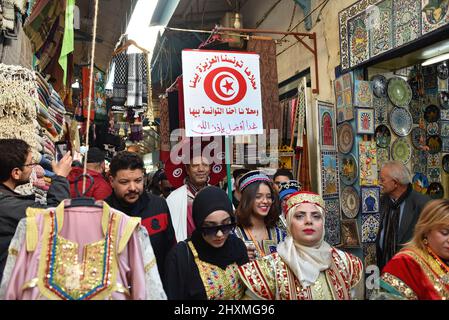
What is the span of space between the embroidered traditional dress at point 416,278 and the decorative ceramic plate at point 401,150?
3.33 m

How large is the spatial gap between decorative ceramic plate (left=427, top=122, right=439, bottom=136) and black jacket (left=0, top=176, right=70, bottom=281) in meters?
4.74

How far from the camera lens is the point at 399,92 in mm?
5227

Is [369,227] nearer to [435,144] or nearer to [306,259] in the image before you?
[435,144]

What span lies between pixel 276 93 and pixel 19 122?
9.70 feet

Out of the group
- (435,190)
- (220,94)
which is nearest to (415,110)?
(435,190)

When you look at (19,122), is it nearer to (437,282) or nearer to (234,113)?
(234,113)

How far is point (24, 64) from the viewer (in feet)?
10.2

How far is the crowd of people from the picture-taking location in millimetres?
1644

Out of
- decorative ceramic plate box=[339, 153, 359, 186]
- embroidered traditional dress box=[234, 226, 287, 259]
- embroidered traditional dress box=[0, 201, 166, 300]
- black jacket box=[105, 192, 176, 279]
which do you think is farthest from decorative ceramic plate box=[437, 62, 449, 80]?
embroidered traditional dress box=[0, 201, 166, 300]

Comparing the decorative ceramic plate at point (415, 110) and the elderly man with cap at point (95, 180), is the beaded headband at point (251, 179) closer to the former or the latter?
the elderly man with cap at point (95, 180)

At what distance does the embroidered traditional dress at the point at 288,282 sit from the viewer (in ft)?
6.48

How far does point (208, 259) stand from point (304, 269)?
1.51 feet

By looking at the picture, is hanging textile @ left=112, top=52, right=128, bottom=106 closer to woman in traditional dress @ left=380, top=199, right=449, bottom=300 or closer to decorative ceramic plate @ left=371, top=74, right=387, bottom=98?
decorative ceramic plate @ left=371, top=74, right=387, bottom=98

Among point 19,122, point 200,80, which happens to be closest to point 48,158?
point 19,122
